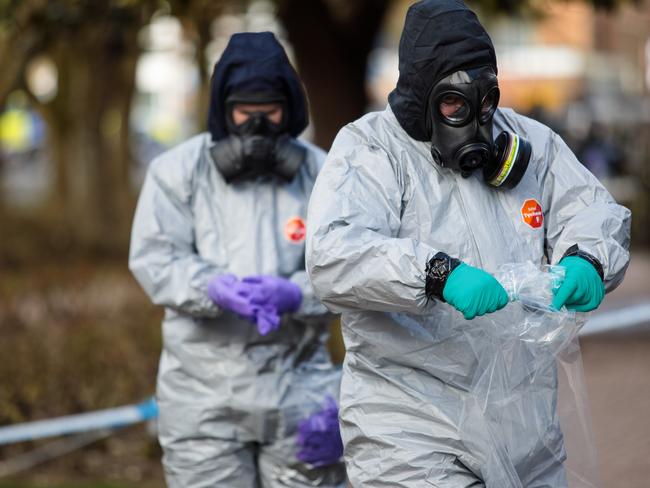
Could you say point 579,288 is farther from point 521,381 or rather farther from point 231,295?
point 231,295

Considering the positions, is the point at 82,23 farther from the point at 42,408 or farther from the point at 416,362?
the point at 416,362

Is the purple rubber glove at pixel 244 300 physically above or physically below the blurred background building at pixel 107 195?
above

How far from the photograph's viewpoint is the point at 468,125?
3.14m

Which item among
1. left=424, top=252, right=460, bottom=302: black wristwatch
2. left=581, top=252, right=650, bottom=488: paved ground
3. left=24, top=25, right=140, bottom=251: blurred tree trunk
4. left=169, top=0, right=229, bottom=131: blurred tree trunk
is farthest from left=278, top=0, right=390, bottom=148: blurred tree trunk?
left=424, top=252, right=460, bottom=302: black wristwatch

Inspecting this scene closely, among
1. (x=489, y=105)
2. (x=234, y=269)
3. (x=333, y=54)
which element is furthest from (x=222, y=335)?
(x=333, y=54)

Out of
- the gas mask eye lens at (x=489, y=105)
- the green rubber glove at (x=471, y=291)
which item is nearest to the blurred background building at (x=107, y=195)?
the gas mask eye lens at (x=489, y=105)

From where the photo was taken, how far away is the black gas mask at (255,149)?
4.11 m

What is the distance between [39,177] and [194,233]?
103 feet

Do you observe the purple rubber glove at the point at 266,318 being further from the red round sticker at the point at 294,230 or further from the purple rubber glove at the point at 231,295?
the red round sticker at the point at 294,230

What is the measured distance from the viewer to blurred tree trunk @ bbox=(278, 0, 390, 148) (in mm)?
9258

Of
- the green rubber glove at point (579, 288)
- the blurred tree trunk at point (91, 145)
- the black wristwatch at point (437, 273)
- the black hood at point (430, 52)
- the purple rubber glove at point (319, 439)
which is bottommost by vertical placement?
the blurred tree trunk at point (91, 145)

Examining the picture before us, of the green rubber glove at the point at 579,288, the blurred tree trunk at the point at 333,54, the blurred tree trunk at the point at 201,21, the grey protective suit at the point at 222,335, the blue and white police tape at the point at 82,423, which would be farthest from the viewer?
the blurred tree trunk at the point at 333,54

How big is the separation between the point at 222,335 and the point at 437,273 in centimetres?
145

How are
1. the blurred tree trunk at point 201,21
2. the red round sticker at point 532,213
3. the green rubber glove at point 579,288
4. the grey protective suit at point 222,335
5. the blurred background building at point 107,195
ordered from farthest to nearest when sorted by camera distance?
the blurred tree trunk at point 201,21, the blurred background building at point 107,195, the grey protective suit at point 222,335, the red round sticker at point 532,213, the green rubber glove at point 579,288
